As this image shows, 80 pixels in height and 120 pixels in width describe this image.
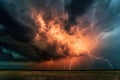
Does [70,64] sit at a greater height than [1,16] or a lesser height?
lesser

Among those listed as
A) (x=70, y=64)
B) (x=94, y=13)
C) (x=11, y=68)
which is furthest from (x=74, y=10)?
(x=11, y=68)

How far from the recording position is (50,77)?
9180 millimetres

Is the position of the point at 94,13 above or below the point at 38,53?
above

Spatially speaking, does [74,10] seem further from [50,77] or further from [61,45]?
[50,77]

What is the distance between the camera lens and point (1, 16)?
9297 mm

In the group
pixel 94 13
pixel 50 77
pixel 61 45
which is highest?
pixel 94 13

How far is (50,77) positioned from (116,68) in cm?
128

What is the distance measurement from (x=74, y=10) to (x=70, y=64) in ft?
3.44

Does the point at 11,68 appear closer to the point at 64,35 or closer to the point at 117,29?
the point at 64,35

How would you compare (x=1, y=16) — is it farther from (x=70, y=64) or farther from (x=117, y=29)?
(x=117, y=29)

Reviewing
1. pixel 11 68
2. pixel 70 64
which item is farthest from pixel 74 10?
pixel 11 68

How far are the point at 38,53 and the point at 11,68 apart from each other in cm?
59

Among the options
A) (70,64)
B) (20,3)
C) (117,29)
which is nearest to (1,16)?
(20,3)

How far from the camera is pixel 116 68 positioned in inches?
365
